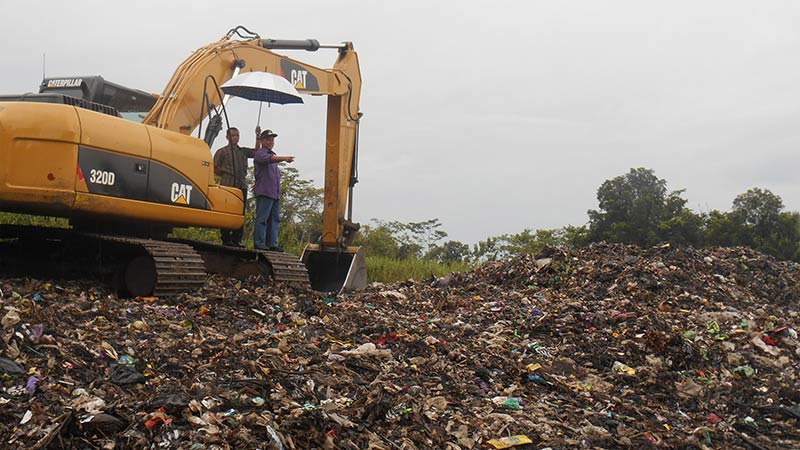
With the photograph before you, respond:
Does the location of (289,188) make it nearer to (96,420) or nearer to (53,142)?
(53,142)

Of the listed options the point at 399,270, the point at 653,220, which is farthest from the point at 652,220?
the point at 399,270

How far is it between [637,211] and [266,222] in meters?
14.3

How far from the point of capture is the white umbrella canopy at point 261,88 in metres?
7.75

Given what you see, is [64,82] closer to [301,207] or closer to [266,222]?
[266,222]

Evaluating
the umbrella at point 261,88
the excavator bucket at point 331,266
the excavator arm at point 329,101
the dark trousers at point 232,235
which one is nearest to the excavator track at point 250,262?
the dark trousers at point 232,235

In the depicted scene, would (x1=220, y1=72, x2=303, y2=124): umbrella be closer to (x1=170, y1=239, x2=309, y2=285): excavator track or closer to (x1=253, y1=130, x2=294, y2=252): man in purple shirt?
(x1=253, y1=130, x2=294, y2=252): man in purple shirt

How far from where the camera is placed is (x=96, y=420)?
372 centimetres

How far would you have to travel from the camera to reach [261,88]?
7.73 meters

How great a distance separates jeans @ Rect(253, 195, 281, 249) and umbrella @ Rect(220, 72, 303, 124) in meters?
1.16

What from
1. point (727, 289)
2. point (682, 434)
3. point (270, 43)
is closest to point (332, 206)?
point (270, 43)

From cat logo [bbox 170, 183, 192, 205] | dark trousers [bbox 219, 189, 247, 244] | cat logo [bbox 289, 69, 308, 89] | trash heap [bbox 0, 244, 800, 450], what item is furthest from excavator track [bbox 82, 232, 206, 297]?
cat logo [bbox 289, 69, 308, 89]

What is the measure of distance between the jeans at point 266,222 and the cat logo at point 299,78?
1404mm

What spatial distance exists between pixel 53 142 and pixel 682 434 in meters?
5.07

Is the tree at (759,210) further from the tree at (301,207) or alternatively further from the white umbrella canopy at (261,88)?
the white umbrella canopy at (261,88)
